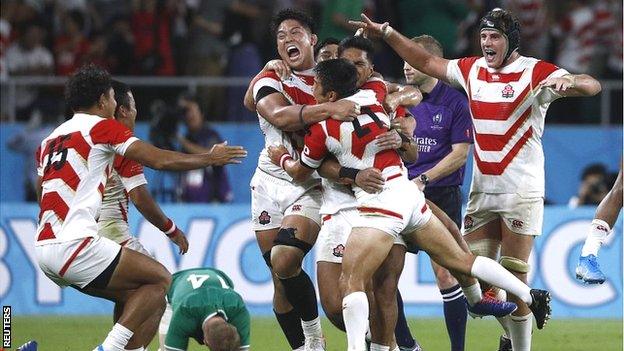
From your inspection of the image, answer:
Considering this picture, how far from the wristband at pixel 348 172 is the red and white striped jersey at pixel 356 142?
1.4 inches

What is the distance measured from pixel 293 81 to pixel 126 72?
24.6ft

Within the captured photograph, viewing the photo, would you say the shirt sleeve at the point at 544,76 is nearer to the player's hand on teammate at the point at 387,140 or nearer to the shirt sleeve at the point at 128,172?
the player's hand on teammate at the point at 387,140

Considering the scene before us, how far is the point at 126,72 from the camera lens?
17.3 meters

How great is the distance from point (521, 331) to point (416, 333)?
2.58 m

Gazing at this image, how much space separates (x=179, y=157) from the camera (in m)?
9.14

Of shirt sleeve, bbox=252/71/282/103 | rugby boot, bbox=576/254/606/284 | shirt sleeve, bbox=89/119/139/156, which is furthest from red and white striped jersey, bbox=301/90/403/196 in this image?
rugby boot, bbox=576/254/606/284

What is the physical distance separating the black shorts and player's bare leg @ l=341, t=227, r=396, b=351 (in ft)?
5.99

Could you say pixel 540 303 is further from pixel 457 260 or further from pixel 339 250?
pixel 339 250

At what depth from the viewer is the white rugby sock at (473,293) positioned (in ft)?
32.8

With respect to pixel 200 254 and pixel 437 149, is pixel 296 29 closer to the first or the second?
pixel 437 149

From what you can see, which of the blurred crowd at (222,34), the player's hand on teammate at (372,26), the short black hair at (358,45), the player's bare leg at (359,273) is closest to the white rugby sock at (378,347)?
the player's bare leg at (359,273)

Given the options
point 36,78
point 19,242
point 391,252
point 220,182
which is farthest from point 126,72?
point 391,252

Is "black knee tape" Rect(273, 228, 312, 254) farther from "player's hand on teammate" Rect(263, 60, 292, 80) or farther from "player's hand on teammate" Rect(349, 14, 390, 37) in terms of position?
"player's hand on teammate" Rect(349, 14, 390, 37)

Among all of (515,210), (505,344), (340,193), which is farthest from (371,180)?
(505,344)
